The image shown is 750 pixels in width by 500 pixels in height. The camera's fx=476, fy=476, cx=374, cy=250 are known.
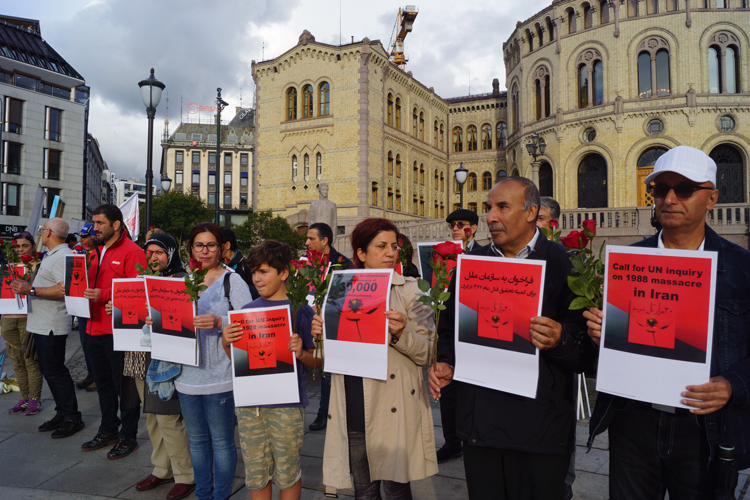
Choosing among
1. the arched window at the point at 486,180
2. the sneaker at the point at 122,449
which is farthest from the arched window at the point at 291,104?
the sneaker at the point at 122,449

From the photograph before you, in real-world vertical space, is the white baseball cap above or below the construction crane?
below

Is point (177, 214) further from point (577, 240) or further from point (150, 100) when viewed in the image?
point (577, 240)

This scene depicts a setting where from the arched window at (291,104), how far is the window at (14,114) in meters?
25.1

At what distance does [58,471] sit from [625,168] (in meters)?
29.9

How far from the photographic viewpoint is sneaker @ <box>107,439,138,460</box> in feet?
15.6

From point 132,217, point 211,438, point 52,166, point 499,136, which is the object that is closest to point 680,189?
point 211,438

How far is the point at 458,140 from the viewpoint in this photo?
1714 inches

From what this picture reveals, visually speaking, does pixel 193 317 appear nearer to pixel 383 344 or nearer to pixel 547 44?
pixel 383 344

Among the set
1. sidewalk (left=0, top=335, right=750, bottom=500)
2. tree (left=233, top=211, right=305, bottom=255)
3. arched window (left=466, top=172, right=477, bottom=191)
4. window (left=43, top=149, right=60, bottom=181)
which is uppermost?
window (left=43, top=149, right=60, bottom=181)

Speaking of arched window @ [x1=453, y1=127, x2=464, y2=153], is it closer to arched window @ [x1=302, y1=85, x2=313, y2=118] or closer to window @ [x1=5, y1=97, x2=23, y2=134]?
arched window @ [x1=302, y1=85, x2=313, y2=118]

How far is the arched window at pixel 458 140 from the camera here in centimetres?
4334

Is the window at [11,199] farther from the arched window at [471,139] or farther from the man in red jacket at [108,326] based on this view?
the man in red jacket at [108,326]

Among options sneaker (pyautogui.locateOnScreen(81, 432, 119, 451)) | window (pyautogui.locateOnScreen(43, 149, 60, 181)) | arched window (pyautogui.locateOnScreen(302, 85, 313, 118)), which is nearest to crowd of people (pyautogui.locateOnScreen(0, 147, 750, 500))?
sneaker (pyautogui.locateOnScreen(81, 432, 119, 451))

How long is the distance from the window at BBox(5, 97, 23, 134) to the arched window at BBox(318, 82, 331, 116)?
2784 cm
